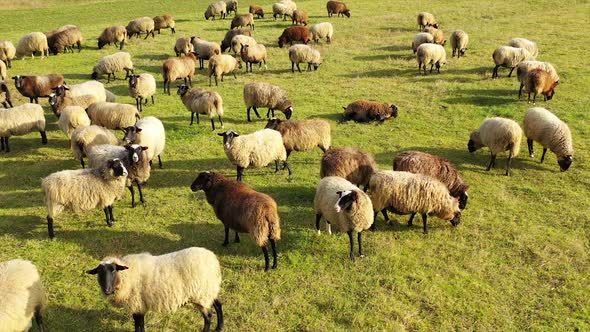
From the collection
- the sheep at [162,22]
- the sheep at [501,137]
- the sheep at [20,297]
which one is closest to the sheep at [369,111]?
the sheep at [501,137]

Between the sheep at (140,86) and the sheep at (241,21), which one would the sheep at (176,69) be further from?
the sheep at (241,21)

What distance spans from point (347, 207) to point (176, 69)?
13320 mm

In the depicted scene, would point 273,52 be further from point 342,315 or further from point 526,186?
point 342,315

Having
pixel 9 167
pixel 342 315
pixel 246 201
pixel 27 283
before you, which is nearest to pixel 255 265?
pixel 246 201

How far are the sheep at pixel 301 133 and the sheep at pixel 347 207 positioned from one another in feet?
10.4

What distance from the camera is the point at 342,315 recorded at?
23.7 ft

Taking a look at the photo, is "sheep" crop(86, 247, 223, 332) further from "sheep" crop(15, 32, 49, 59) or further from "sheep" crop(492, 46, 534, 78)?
"sheep" crop(15, 32, 49, 59)

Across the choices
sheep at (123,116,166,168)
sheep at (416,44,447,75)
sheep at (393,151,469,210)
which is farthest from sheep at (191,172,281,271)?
sheep at (416,44,447,75)

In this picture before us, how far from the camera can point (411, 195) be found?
9.16 meters

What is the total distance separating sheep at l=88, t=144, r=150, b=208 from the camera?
1006 cm

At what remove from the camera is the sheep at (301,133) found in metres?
12.0

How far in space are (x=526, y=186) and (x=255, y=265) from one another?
809 cm

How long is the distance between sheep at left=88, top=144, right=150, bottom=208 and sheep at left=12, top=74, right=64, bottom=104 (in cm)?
821

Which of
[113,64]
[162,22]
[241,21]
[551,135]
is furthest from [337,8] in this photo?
[551,135]
